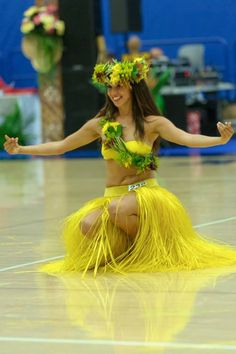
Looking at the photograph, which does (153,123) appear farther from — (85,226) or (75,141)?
(85,226)

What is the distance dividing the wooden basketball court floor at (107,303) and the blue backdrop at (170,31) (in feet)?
47.1

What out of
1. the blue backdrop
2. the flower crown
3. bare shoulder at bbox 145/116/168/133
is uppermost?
the flower crown

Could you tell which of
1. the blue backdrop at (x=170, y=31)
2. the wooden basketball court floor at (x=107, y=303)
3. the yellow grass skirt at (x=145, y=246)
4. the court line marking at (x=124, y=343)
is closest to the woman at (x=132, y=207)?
the yellow grass skirt at (x=145, y=246)

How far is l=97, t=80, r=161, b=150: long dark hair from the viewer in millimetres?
7148

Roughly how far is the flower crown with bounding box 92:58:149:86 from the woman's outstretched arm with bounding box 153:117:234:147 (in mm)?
316

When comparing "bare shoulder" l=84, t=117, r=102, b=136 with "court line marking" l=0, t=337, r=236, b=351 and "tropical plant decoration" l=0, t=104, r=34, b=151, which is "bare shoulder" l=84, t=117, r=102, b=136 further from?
"tropical plant decoration" l=0, t=104, r=34, b=151

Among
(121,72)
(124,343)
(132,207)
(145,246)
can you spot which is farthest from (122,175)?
(124,343)

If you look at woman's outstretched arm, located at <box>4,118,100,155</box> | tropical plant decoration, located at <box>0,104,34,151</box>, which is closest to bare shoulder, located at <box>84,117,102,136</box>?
woman's outstretched arm, located at <box>4,118,100,155</box>

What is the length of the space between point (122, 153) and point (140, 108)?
0.35 metres

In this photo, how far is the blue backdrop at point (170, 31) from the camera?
24328 mm

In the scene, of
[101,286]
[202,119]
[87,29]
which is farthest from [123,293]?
[202,119]

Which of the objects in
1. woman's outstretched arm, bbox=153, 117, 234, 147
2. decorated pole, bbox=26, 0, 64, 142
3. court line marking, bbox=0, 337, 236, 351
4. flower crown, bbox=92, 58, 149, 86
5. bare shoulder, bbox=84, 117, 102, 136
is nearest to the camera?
court line marking, bbox=0, 337, 236, 351

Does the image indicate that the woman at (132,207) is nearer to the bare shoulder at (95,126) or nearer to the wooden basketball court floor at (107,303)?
the bare shoulder at (95,126)

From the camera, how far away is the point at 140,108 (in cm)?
717
